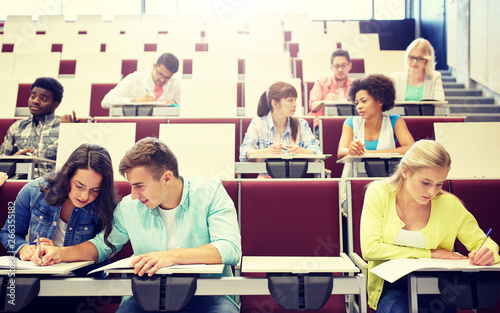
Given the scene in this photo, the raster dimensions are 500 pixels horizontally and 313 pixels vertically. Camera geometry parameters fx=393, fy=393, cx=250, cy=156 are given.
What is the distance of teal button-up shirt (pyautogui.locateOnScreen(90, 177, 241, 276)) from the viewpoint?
627 mm

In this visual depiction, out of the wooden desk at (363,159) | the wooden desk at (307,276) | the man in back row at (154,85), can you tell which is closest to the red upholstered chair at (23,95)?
the man in back row at (154,85)

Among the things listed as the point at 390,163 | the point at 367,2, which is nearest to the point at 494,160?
the point at 390,163

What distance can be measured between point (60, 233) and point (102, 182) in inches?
4.7

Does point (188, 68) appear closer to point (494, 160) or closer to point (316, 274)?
point (494, 160)

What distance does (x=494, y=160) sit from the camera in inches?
37.9

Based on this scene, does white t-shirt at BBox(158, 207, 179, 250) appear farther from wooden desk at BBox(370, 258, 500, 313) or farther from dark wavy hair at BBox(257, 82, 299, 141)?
dark wavy hair at BBox(257, 82, 299, 141)

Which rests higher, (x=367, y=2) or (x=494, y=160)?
(x=367, y=2)

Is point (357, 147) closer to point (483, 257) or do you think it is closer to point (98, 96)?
point (483, 257)

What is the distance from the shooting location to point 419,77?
144cm

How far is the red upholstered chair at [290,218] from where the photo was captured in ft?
2.52

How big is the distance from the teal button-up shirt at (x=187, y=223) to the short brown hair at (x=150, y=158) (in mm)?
56

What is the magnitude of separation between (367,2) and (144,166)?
2930 millimetres

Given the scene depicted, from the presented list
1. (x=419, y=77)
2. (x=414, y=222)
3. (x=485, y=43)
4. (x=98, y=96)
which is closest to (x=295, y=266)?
(x=414, y=222)

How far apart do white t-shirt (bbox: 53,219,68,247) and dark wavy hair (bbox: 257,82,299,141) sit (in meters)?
0.69
